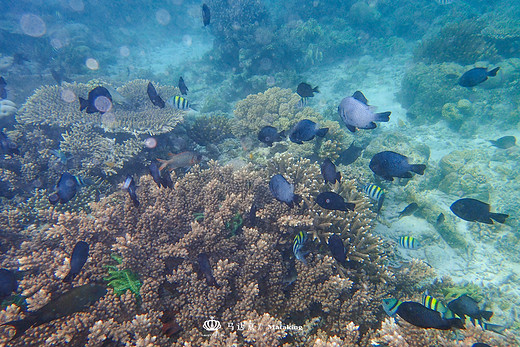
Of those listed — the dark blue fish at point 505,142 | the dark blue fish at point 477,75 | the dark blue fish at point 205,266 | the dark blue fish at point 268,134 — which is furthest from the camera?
the dark blue fish at point 505,142

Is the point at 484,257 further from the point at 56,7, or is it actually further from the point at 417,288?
the point at 56,7

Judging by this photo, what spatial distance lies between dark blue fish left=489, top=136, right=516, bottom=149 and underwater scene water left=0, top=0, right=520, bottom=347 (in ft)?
0.26

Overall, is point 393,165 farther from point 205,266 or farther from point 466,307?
point 205,266

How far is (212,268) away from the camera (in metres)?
3.37

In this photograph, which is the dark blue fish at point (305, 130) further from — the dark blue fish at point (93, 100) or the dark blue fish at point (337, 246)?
the dark blue fish at point (93, 100)

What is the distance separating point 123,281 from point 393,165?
3996 mm

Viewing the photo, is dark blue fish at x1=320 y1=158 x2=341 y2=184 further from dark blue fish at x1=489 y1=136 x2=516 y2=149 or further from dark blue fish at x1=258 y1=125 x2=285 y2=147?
dark blue fish at x1=489 y1=136 x2=516 y2=149

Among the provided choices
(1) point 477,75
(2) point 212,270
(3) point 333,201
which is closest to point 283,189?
(3) point 333,201

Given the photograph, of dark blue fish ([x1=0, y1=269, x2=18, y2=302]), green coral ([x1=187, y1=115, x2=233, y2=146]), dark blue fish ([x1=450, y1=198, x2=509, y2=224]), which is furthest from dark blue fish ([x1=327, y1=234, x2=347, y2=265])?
green coral ([x1=187, y1=115, x2=233, y2=146])

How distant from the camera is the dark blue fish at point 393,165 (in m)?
3.02

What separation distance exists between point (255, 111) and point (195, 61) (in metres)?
14.0

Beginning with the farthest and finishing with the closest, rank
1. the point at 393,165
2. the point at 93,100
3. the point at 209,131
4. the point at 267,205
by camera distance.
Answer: the point at 209,131 < the point at 93,100 < the point at 267,205 < the point at 393,165

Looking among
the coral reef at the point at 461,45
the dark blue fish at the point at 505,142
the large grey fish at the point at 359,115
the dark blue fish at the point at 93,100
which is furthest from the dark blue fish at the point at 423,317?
the coral reef at the point at 461,45

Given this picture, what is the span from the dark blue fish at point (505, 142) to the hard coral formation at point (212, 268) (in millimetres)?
7873
